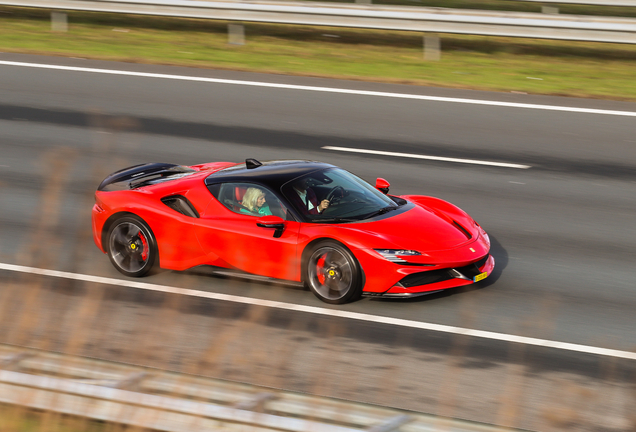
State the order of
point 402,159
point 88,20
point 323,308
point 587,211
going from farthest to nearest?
1. point 88,20
2. point 402,159
3. point 587,211
4. point 323,308

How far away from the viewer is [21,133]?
45.3 feet

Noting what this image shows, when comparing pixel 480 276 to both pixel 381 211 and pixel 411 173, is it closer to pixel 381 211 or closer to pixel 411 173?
pixel 381 211

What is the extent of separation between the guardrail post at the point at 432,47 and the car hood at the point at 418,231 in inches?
382

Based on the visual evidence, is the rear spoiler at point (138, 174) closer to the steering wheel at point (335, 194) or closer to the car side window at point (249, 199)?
the car side window at point (249, 199)

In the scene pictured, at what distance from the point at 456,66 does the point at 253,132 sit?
5.46 metres

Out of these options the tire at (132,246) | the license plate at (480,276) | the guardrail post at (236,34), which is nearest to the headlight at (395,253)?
the license plate at (480,276)

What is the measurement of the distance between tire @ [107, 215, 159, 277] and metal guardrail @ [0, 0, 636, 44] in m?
10.1

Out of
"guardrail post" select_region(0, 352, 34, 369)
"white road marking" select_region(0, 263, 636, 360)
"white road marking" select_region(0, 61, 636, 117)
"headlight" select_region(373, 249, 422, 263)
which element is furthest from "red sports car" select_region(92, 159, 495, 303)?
"white road marking" select_region(0, 61, 636, 117)

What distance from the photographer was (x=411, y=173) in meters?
12.0

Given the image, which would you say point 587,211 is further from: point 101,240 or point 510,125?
point 101,240

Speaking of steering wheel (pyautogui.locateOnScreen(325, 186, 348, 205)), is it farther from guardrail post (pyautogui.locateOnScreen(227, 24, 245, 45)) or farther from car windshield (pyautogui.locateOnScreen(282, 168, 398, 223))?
guardrail post (pyautogui.locateOnScreen(227, 24, 245, 45))

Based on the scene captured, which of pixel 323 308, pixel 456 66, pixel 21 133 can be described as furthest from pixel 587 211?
pixel 21 133

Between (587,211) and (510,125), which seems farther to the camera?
(510,125)

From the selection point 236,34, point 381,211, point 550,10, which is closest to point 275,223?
point 381,211
